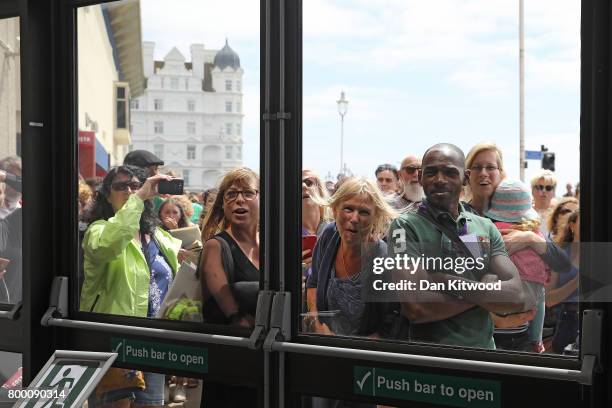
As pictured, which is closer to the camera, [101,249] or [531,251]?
[531,251]

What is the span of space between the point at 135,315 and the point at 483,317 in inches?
62.4

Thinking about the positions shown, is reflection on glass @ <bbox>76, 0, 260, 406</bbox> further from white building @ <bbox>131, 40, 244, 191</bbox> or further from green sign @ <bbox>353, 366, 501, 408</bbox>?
green sign @ <bbox>353, 366, 501, 408</bbox>

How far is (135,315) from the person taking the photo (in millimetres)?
3496

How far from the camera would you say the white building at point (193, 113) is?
322 centimetres

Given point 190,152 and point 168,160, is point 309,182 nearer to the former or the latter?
point 190,152

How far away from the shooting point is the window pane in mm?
3209

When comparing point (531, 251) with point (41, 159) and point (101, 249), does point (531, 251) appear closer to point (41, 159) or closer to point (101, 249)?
point (101, 249)

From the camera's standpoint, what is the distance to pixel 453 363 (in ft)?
8.91

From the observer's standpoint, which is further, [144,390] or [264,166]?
[144,390]

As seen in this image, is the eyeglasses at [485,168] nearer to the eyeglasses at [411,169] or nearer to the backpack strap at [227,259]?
the eyeglasses at [411,169]

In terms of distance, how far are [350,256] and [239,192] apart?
1.82ft

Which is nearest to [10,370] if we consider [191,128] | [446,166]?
[191,128]

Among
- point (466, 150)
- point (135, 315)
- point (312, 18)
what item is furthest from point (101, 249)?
point (466, 150)

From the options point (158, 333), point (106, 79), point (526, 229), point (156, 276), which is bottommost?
point (158, 333)
